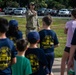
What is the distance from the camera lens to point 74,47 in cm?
595

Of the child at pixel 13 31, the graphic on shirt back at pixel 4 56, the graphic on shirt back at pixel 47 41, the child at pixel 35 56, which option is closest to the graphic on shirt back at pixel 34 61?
the child at pixel 35 56

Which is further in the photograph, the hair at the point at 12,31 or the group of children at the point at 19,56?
the hair at the point at 12,31

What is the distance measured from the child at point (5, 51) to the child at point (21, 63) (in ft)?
1.03

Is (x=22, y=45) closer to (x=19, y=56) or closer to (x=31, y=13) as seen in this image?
(x=19, y=56)

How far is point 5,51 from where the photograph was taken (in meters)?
5.32

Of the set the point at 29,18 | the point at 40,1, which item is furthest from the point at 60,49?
the point at 40,1

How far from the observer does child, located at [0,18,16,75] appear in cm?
531

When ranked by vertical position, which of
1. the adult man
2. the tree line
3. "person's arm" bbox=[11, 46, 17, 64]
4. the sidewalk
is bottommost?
the tree line

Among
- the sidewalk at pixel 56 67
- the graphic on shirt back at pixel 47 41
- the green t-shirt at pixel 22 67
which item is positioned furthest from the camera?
the sidewalk at pixel 56 67

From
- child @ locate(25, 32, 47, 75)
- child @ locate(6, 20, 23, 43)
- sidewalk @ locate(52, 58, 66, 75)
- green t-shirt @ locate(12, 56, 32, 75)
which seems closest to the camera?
green t-shirt @ locate(12, 56, 32, 75)

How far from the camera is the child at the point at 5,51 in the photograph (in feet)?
17.4

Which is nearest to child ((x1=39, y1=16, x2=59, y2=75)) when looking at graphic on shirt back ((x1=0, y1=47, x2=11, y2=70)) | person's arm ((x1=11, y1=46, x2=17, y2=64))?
person's arm ((x1=11, y1=46, x2=17, y2=64))

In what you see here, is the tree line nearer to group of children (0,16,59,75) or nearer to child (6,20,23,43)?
child (6,20,23,43)

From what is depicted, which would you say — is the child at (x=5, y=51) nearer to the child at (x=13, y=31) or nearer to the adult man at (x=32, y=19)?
the child at (x=13, y=31)
